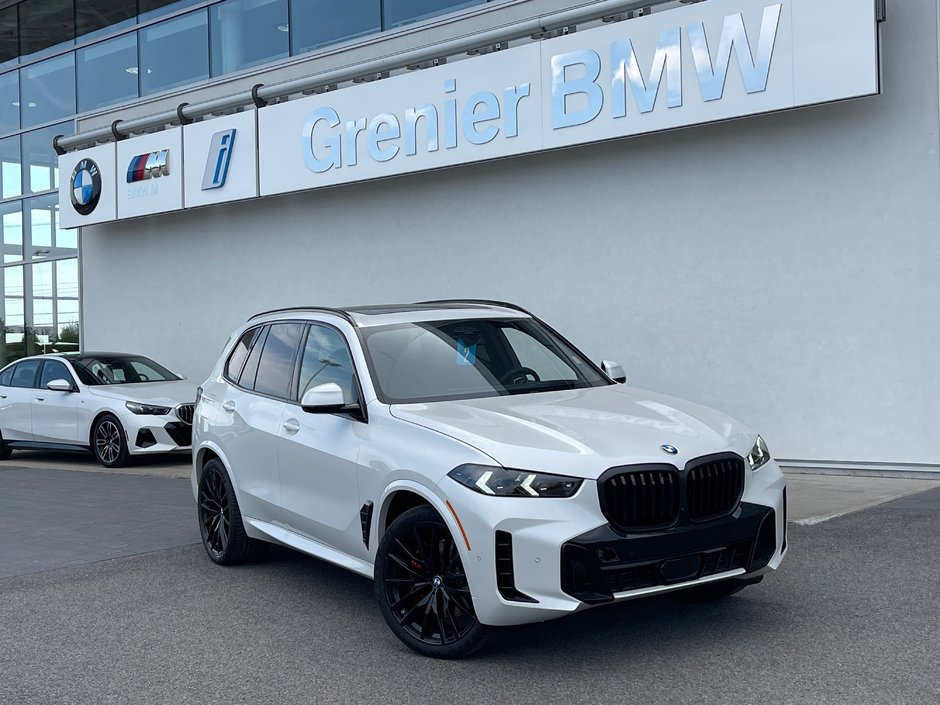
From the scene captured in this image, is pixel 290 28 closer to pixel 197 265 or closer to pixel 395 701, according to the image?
pixel 197 265

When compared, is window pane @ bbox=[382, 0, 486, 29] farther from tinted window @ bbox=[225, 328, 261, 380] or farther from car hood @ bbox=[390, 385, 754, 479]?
car hood @ bbox=[390, 385, 754, 479]

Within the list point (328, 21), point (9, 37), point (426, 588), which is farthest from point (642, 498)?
point (9, 37)

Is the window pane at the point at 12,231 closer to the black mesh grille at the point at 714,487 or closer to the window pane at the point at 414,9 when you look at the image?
the window pane at the point at 414,9

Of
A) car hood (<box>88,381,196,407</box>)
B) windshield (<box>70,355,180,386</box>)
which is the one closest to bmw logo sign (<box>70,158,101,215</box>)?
windshield (<box>70,355,180,386</box>)

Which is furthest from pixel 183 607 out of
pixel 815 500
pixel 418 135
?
pixel 418 135

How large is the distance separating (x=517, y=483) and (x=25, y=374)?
1294cm

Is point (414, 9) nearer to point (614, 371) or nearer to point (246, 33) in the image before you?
point (246, 33)

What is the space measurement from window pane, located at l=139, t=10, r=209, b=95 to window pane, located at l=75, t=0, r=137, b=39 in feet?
2.22

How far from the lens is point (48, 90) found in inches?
885

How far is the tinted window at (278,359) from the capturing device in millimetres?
6840

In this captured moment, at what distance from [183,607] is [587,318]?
26.0ft

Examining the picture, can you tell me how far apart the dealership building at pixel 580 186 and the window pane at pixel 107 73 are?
477mm

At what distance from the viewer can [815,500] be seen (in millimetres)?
9336

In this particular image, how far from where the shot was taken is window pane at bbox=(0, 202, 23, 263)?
2286 cm
